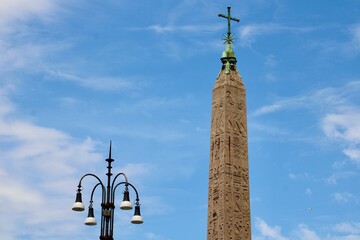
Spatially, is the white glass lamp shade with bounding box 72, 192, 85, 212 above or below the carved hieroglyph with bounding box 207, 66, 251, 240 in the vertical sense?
below

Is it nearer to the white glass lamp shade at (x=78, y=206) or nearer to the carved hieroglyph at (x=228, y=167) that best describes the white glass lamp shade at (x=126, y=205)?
the white glass lamp shade at (x=78, y=206)

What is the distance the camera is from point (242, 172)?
31531 millimetres

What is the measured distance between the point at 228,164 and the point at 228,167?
122mm

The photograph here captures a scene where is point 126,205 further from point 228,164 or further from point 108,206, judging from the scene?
point 228,164

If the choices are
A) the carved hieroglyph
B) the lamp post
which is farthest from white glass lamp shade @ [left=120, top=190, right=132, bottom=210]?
the carved hieroglyph

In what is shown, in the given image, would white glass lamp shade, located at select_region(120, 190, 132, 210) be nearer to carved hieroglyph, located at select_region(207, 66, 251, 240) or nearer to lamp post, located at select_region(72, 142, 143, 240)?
lamp post, located at select_region(72, 142, 143, 240)

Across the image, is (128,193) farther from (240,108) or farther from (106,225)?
(240,108)

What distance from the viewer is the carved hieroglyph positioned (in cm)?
3064

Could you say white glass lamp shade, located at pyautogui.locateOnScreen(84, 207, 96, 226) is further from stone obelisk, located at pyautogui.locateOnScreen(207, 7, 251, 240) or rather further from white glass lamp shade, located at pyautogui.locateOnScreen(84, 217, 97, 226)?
stone obelisk, located at pyautogui.locateOnScreen(207, 7, 251, 240)

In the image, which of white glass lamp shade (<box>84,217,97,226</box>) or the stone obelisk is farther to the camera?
the stone obelisk

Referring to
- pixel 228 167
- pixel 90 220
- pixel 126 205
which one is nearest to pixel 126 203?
pixel 126 205

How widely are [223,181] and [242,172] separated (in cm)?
103

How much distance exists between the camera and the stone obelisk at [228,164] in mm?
30656

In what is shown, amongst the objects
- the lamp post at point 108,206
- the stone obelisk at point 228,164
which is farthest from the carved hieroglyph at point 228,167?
the lamp post at point 108,206
